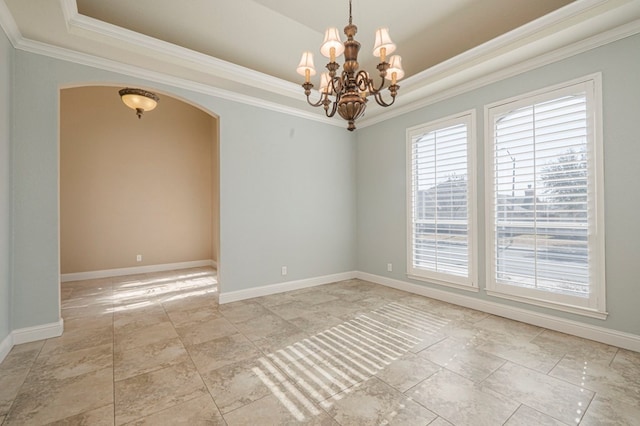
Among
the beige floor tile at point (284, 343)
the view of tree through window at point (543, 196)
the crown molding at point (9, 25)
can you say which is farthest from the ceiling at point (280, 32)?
the beige floor tile at point (284, 343)

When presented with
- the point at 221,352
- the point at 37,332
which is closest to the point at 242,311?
the point at 221,352

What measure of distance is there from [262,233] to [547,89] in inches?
155

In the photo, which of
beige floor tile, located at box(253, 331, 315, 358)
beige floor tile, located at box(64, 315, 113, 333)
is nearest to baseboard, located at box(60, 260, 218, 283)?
beige floor tile, located at box(64, 315, 113, 333)

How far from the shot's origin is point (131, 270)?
570 cm

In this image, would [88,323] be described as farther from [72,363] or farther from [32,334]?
[72,363]

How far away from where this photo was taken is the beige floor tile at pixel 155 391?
5.91 feet

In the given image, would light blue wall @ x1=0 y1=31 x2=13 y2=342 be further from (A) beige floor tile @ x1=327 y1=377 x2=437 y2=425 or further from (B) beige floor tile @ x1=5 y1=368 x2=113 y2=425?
(A) beige floor tile @ x1=327 y1=377 x2=437 y2=425

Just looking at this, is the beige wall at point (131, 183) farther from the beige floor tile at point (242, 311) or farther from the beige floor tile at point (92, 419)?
the beige floor tile at point (92, 419)

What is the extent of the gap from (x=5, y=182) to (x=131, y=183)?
11.0ft

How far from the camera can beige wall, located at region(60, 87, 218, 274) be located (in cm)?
520

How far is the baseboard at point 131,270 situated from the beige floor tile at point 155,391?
4.25 metres

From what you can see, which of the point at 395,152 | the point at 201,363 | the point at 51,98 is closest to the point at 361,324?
the point at 201,363

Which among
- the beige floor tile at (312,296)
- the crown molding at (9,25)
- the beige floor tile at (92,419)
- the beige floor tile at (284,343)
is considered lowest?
the beige floor tile at (284,343)

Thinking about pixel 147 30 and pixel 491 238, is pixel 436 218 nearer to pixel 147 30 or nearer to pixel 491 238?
pixel 491 238
